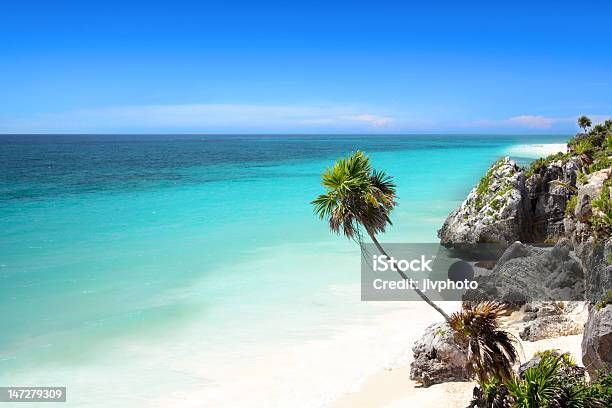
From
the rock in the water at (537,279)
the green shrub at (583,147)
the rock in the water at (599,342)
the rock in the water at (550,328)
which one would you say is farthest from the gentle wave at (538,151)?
the rock in the water at (599,342)

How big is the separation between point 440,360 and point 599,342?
167 inches

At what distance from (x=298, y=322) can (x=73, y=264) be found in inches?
559

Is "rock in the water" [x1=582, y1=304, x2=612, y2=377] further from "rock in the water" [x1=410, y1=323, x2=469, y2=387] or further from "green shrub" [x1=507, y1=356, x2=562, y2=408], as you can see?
"rock in the water" [x1=410, y1=323, x2=469, y2=387]

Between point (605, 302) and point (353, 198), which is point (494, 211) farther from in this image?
point (353, 198)

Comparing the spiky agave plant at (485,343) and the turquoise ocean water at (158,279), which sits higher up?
the spiky agave plant at (485,343)

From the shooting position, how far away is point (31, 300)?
2181 centimetres

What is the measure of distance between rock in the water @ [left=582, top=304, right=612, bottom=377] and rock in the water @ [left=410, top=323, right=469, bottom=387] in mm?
3168

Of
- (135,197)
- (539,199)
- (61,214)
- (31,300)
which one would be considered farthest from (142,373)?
(135,197)

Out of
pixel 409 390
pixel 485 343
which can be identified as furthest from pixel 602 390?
pixel 409 390

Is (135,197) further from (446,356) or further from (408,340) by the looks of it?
(446,356)

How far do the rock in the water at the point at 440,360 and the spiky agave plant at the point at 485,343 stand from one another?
254 centimetres

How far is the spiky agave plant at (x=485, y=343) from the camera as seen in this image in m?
10.9

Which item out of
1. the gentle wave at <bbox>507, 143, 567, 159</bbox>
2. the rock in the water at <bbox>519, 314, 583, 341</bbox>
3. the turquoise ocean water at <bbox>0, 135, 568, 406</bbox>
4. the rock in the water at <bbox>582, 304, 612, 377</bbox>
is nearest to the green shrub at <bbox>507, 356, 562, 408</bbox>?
the rock in the water at <bbox>582, 304, 612, 377</bbox>

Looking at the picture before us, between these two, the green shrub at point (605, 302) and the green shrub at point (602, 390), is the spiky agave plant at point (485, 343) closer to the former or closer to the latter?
the green shrub at point (602, 390)
